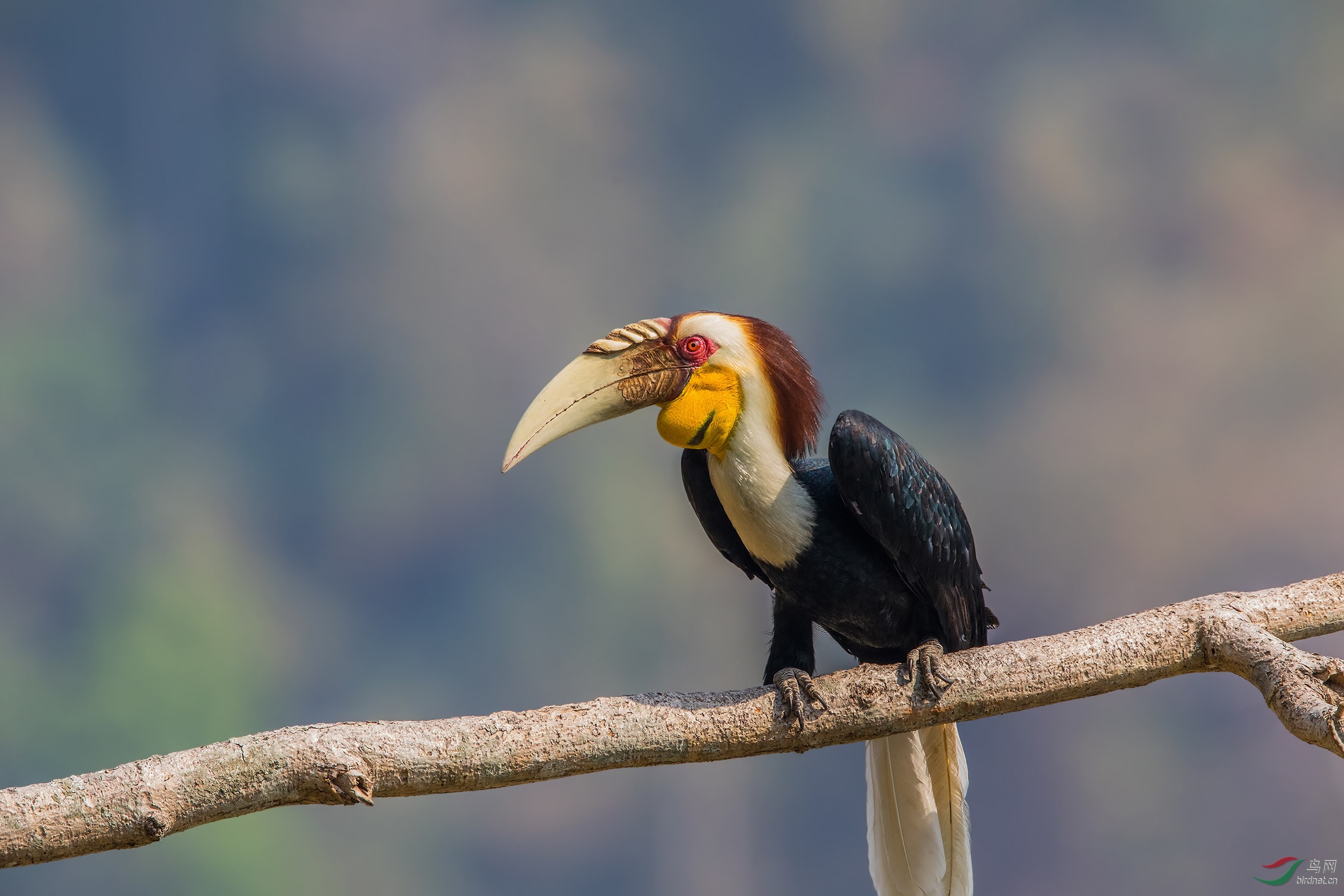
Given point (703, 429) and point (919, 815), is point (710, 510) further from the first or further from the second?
point (919, 815)

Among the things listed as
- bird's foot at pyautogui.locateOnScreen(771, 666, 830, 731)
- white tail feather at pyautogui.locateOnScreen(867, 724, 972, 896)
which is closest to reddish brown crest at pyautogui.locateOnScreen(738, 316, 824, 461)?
bird's foot at pyautogui.locateOnScreen(771, 666, 830, 731)

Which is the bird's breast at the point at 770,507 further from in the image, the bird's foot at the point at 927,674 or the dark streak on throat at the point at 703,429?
the bird's foot at the point at 927,674

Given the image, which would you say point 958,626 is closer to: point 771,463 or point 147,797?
point 771,463

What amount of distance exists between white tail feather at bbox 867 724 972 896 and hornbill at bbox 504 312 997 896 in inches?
16.0

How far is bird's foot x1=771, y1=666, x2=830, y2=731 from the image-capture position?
2.63m

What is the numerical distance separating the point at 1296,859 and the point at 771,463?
296 cm

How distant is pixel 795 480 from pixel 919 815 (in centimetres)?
110

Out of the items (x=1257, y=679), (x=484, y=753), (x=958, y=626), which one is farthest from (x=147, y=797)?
(x=1257, y=679)

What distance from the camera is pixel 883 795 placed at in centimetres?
327

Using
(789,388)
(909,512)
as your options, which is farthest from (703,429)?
(909,512)

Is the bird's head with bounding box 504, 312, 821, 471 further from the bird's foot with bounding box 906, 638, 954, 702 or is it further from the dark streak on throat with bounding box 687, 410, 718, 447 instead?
the bird's foot with bounding box 906, 638, 954, 702

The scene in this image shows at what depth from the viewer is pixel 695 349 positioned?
2.87 metres

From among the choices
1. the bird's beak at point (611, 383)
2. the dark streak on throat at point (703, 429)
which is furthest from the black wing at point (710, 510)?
→ the bird's beak at point (611, 383)

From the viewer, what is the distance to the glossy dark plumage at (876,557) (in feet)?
9.14
